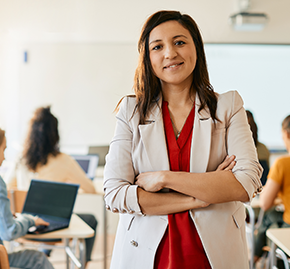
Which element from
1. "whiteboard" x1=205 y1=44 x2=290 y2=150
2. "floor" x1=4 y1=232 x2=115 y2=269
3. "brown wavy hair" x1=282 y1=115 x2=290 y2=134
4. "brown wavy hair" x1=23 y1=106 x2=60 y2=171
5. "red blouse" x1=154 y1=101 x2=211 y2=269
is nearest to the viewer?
"red blouse" x1=154 y1=101 x2=211 y2=269

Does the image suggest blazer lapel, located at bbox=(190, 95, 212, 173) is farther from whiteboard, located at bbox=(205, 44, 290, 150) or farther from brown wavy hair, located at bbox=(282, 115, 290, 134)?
whiteboard, located at bbox=(205, 44, 290, 150)

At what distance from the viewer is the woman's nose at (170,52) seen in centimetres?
116

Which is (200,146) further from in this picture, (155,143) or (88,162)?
(88,162)

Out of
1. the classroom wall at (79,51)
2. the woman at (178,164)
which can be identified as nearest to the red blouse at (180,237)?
the woman at (178,164)

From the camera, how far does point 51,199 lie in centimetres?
210

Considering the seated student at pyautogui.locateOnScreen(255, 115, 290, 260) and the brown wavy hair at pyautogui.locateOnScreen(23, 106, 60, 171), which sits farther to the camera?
the brown wavy hair at pyautogui.locateOnScreen(23, 106, 60, 171)

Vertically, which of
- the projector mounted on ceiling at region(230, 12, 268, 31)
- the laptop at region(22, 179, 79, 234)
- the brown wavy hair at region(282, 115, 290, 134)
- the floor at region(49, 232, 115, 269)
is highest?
the projector mounted on ceiling at region(230, 12, 268, 31)

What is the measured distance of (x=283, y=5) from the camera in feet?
13.4

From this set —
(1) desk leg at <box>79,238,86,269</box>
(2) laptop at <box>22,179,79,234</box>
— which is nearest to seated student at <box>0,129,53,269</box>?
(2) laptop at <box>22,179,79,234</box>

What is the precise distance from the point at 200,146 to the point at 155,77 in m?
0.35

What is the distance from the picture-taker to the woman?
1.09m

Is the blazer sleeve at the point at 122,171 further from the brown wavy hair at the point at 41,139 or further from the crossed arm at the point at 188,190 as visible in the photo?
the brown wavy hair at the point at 41,139

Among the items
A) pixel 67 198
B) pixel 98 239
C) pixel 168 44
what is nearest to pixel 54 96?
pixel 98 239

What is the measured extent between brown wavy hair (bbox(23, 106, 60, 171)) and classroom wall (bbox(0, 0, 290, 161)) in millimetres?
1381
